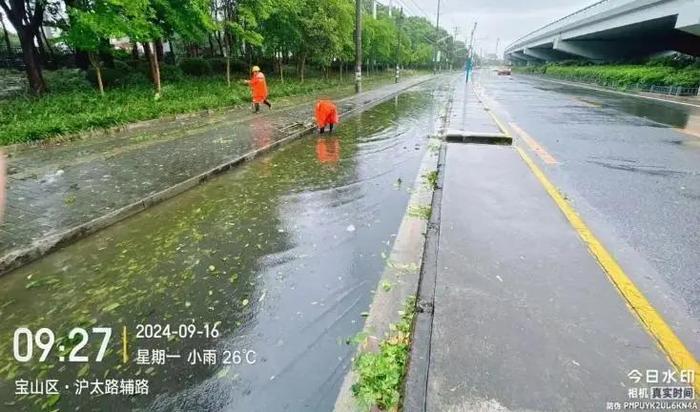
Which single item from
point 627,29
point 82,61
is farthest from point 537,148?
point 627,29

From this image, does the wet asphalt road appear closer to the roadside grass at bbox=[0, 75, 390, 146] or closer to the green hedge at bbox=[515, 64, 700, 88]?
the roadside grass at bbox=[0, 75, 390, 146]

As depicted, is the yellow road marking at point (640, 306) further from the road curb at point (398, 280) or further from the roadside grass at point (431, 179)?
the roadside grass at point (431, 179)

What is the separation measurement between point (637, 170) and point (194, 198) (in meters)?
7.51

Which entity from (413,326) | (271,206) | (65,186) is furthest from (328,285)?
(65,186)

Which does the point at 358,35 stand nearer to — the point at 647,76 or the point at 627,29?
the point at 647,76

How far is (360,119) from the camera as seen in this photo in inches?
552

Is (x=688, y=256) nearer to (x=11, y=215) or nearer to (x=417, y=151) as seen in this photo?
(x=417, y=151)

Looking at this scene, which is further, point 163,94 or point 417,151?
point 163,94

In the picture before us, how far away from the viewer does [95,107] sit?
11492 millimetres

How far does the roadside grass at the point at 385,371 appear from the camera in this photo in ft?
7.27

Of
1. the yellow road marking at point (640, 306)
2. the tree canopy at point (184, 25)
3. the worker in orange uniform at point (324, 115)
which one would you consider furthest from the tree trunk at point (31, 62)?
the yellow road marking at point (640, 306)

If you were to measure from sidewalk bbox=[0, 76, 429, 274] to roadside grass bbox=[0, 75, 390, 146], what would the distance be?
19.5 inches

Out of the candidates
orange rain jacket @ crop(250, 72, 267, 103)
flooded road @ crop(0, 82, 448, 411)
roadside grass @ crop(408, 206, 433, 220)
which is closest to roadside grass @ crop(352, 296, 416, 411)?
flooded road @ crop(0, 82, 448, 411)

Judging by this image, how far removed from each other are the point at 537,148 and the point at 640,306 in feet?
21.0
